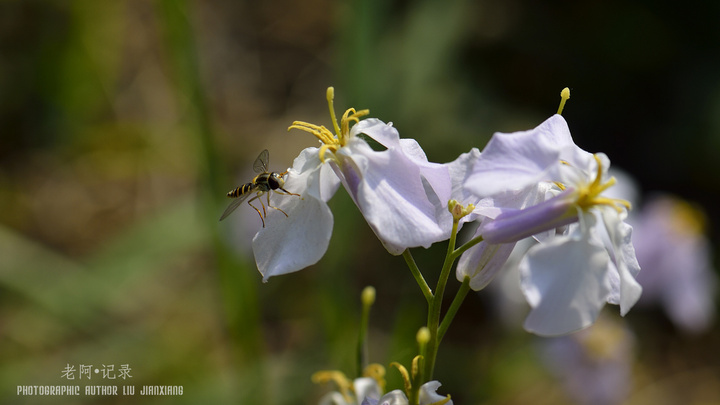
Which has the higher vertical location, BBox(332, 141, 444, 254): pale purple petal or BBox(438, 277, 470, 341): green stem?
BBox(332, 141, 444, 254): pale purple petal

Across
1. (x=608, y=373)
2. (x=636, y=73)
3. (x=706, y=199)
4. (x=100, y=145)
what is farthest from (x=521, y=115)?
(x=100, y=145)

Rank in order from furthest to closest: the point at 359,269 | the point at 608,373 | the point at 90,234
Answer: the point at 90,234 → the point at 359,269 → the point at 608,373

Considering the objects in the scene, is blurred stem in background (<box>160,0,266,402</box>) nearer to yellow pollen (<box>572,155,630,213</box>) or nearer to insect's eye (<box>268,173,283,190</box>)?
insect's eye (<box>268,173,283,190</box>)

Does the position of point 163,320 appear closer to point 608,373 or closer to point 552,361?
point 552,361

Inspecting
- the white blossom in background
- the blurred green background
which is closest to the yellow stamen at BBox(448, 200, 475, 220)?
the blurred green background

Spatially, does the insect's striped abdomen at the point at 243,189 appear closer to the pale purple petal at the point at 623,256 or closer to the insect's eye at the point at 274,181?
the insect's eye at the point at 274,181

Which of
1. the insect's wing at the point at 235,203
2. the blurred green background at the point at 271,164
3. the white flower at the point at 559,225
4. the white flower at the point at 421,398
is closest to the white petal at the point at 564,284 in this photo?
the white flower at the point at 559,225
